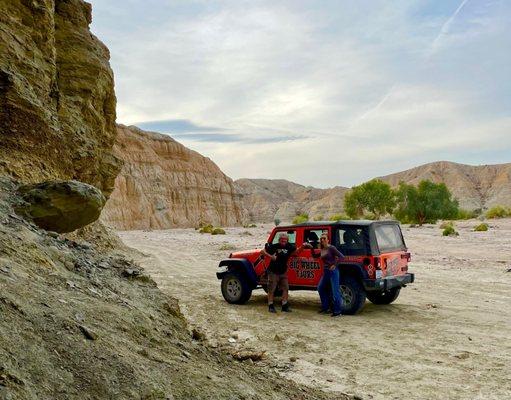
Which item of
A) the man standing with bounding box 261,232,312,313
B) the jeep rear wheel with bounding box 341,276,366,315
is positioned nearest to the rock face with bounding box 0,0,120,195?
the man standing with bounding box 261,232,312,313

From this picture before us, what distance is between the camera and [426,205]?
245ft

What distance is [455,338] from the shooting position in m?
7.92

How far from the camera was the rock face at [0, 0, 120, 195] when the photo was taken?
9.96 meters

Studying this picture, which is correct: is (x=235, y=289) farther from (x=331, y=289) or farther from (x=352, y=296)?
(x=352, y=296)

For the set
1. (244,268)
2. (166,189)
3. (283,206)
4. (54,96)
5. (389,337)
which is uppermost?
(166,189)

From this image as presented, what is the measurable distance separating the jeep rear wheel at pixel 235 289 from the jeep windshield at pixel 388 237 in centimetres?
325

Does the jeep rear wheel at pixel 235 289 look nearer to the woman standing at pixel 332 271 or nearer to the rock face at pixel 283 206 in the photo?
the woman standing at pixel 332 271

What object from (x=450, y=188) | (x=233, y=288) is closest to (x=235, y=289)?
(x=233, y=288)

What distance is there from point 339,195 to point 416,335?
547 ft

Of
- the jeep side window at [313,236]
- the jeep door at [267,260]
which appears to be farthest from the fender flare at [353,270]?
the jeep door at [267,260]

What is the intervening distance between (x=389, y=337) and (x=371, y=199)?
75946mm

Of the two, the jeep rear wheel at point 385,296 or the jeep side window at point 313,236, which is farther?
the jeep rear wheel at point 385,296

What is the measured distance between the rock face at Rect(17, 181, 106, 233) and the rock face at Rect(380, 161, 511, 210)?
154790 millimetres

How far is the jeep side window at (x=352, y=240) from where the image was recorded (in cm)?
1004
